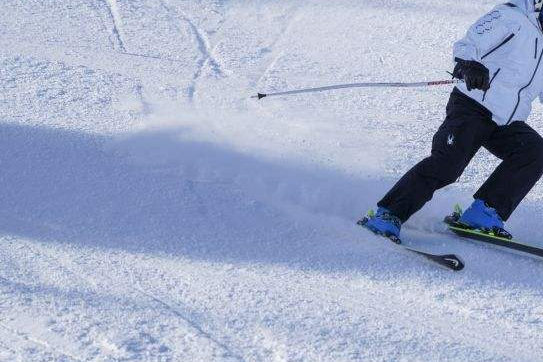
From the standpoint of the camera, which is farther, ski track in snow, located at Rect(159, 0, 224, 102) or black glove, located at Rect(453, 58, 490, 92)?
ski track in snow, located at Rect(159, 0, 224, 102)

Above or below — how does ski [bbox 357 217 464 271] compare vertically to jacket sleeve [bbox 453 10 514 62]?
below

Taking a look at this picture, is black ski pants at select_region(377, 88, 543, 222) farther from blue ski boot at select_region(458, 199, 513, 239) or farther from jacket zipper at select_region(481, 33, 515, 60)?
jacket zipper at select_region(481, 33, 515, 60)

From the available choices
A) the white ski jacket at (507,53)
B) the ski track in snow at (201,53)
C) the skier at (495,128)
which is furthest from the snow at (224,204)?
the white ski jacket at (507,53)

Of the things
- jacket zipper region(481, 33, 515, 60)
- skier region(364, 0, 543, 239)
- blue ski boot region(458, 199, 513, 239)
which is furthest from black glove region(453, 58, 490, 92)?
blue ski boot region(458, 199, 513, 239)

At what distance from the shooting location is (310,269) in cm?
448

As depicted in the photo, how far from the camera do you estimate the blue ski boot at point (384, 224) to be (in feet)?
15.9

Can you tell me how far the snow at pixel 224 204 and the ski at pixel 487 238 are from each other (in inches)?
2.6

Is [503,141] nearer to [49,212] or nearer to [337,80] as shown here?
[49,212]

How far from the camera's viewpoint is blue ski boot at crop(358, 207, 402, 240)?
4855mm

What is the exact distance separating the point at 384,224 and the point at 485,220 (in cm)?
61

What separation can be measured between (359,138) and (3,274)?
338cm

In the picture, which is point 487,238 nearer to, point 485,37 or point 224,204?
point 485,37

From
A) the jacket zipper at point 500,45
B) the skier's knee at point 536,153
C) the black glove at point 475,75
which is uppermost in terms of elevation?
the jacket zipper at point 500,45

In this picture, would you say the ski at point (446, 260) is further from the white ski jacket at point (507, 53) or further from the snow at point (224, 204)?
A: the white ski jacket at point (507, 53)
